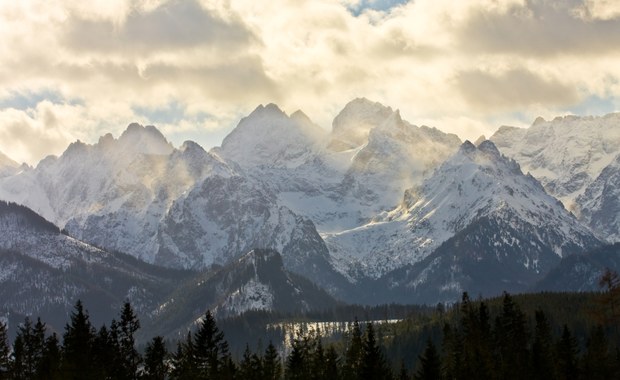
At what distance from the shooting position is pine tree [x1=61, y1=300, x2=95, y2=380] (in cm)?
15650

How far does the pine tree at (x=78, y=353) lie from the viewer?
156 meters

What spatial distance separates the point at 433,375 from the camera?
15625cm

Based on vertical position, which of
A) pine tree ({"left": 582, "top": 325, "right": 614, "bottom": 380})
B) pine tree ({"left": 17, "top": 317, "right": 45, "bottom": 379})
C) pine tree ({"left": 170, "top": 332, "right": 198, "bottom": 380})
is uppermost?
pine tree ({"left": 17, "top": 317, "right": 45, "bottom": 379})

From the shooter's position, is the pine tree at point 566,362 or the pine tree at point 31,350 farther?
the pine tree at point 31,350

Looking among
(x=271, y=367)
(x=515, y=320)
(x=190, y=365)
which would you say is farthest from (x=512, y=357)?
(x=190, y=365)

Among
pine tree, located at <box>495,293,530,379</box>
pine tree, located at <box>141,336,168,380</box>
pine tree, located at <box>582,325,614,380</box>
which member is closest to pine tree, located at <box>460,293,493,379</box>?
pine tree, located at <box>495,293,530,379</box>

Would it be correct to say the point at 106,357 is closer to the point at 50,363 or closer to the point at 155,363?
the point at 155,363

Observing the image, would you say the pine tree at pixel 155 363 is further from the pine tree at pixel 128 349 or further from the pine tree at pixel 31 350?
the pine tree at pixel 31 350

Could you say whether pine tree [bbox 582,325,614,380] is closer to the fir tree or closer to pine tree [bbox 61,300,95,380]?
the fir tree

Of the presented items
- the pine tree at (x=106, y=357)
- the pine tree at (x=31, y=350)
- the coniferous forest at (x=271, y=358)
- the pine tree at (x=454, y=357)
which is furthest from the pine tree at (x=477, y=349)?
the pine tree at (x=31, y=350)

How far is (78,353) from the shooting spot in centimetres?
16162

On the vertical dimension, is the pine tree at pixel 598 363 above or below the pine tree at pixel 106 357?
below

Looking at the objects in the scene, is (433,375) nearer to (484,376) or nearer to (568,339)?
(484,376)

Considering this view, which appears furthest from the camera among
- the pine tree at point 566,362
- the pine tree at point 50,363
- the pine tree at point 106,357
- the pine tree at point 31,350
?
the pine tree at point 31,350
